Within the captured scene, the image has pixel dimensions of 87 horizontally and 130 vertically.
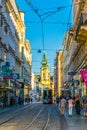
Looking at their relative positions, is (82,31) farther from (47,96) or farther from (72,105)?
(47,96)

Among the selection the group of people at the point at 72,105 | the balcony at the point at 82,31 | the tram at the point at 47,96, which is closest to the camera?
the group of people at the point at 72,105

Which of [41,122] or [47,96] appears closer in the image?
[41,122]

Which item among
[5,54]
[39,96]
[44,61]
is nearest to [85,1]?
[5,54]

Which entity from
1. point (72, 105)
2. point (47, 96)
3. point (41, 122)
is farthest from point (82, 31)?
point (47, 96)

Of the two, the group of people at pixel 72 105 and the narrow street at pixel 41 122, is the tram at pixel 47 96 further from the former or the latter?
the narrow street at pixel 41 122

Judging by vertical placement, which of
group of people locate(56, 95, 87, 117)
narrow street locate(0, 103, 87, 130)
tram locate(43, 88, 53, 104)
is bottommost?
narrow street locate(0, 103, 87, 130)

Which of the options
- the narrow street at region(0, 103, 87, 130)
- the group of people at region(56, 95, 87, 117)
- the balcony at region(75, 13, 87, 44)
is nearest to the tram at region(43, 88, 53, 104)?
the balcony at region(75, 13, 87, 44)

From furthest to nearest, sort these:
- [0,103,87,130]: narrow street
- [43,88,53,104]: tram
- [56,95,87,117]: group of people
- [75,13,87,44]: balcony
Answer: [43,88,53,104]: tram < [75,13,87,44]: balcony < [56,95,87,117]: group of people < [0,103,87,130]: narrow street

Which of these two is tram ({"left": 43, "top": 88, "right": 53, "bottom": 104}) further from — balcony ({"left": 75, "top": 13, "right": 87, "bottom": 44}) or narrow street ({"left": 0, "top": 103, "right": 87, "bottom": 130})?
narrow street ({"left": 0, "top": 103, "right": 87, "bottom": 130})

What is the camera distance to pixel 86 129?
71.5 feet

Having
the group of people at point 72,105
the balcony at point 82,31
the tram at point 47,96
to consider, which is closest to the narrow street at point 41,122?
the group of people at point 72,105

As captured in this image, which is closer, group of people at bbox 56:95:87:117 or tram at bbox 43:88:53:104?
group of people at bbox 56:95:87:117

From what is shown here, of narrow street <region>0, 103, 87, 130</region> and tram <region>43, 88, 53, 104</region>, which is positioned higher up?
tram <region>43, 88, 53, 104</region>

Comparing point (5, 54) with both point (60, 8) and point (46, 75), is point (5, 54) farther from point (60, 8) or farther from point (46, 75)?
point (46, 75)
